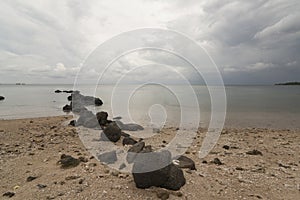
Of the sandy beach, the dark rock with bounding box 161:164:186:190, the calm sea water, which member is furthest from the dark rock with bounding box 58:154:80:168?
the calm sea water

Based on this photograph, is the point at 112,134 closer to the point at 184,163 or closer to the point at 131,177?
the point at 184,163

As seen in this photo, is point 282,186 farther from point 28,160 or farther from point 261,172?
point 28,160

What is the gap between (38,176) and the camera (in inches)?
275

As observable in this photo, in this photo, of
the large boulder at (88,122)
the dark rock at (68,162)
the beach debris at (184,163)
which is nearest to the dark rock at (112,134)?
the large boulder at (88,122)

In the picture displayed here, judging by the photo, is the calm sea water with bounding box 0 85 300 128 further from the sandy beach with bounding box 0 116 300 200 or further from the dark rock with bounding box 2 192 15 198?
the dark rock with bounding box 2 192 15 198

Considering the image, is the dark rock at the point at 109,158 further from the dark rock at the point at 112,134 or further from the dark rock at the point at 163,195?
the dark rock at the point at 112,134

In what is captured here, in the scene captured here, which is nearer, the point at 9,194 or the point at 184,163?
the point at 9,194

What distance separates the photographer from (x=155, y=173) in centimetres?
590

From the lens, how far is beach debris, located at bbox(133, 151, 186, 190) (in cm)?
591

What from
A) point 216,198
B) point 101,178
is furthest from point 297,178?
point 101,178

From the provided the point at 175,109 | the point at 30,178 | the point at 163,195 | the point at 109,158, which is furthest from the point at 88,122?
the point at 175,109

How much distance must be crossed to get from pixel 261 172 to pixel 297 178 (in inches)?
40.8

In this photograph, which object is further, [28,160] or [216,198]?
[28,160]

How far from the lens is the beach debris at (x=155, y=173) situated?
5906 mm
